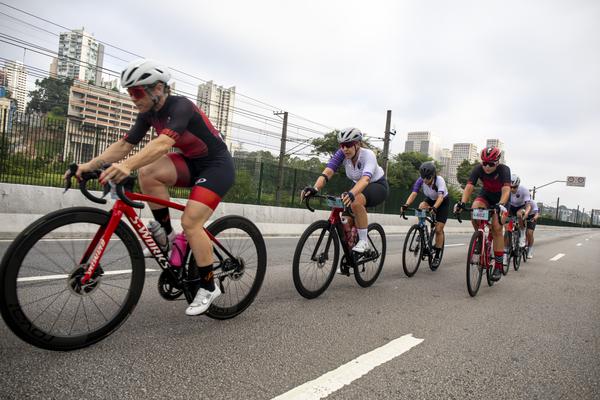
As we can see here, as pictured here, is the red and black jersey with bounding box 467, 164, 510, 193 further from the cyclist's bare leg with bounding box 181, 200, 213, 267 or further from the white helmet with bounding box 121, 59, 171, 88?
the white helmet with bounding box 121, 59, 171, 88

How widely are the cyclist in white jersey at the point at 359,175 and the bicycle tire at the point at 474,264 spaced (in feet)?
4.68

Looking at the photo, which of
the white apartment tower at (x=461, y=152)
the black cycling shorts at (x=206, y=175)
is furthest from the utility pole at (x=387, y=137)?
the white apartment tower at (x=461, y=152)

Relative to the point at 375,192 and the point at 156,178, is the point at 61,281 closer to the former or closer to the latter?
the point at 156,178

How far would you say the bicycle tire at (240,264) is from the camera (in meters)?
3.38

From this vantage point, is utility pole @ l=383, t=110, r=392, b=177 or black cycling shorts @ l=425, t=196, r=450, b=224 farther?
utility pole @ l=383, t=110, r=392, b=177

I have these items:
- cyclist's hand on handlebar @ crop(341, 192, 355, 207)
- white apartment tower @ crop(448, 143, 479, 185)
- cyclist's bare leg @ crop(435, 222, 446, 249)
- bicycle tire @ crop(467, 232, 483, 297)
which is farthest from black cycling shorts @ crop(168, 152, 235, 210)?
white apartment tower @ crop(448, 143, 479, 185)

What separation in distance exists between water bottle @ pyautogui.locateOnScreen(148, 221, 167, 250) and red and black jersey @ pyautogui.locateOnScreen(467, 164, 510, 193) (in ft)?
16.5

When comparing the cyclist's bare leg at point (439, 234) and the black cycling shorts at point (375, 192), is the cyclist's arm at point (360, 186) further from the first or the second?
the cyclist's bare leg at point (439, 234)

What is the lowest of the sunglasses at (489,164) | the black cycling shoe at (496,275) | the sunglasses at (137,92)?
the black cycling shoe at (496,275)

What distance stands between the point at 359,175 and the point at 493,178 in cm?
254

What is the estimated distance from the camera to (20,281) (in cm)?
229

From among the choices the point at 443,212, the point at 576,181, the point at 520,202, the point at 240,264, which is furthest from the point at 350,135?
the point at 576,181

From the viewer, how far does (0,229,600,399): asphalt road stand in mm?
2230

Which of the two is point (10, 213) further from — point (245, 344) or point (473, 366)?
point (473, 366)
